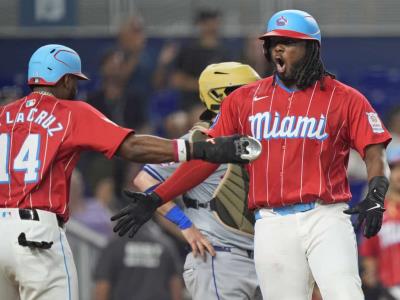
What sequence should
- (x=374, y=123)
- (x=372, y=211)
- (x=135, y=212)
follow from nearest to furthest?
(x=372, y=211) → (x=374, y=123) → (x=135, y=212)

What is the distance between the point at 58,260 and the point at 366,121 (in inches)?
72.7

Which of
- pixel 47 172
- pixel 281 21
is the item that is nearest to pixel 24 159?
pixel 47 172

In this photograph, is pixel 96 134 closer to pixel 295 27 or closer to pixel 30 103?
pixel 30 103

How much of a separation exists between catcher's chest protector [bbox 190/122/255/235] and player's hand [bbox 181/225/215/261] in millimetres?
158

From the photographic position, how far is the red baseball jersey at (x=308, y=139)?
6.61 metres

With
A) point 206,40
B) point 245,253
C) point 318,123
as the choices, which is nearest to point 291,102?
point 318,123

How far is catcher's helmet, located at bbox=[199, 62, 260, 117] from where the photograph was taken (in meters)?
7.53

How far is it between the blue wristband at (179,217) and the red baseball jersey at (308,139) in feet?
2.65

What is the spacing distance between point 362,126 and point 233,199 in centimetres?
112

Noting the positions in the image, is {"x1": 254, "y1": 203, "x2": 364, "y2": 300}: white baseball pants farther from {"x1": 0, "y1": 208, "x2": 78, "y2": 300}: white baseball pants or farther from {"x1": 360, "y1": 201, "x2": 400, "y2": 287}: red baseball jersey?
{"x1": 360, "y1": 201, "x2": 400, "y2": 287}: red baseball jersey

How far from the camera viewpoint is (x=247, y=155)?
6.46 meters

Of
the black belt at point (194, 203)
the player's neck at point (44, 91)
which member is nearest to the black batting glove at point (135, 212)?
the black belt at point (194, 203)

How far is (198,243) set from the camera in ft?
24.2

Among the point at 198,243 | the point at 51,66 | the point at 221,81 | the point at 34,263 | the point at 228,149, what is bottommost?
the point at 198,243
